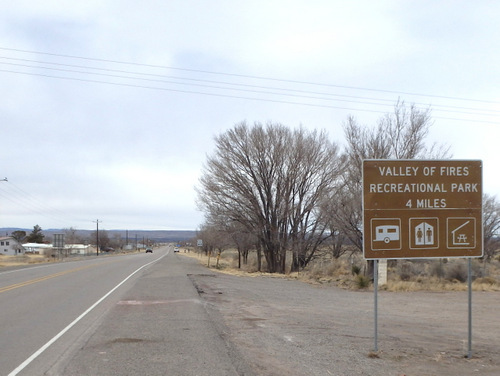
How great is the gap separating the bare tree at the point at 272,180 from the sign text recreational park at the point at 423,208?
24.6 metres

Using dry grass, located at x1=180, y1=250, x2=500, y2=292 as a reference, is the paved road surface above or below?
above

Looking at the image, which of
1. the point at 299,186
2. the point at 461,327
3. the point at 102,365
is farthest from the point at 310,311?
the point at 299,186

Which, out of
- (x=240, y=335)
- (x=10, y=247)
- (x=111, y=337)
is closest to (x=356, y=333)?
(x=240, y=335)

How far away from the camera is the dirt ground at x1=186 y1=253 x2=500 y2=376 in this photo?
7.84m

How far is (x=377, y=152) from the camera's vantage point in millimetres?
25828

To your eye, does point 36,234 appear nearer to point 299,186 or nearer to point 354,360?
point 299,186

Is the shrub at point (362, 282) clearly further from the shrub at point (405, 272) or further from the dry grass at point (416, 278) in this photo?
the shrub at point (405, 272)

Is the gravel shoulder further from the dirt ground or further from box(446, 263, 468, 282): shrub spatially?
box(446, 263, 468, 282): shrub

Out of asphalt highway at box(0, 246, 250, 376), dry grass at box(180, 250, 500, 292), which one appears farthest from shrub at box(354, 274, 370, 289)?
asphalt highway at box(0, 246, 250, 376)

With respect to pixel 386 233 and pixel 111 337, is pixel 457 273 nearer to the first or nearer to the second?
pixel 386 233

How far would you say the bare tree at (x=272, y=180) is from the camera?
34594 mm

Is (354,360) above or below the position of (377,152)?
below

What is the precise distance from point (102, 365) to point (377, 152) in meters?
20.7

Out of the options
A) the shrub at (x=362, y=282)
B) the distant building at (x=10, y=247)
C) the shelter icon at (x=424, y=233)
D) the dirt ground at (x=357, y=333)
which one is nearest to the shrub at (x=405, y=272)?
the shrub at (x=362, y=282)
